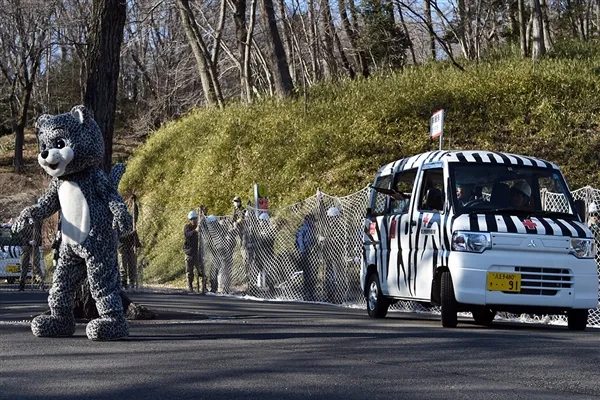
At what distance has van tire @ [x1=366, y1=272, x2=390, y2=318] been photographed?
13.8 meters

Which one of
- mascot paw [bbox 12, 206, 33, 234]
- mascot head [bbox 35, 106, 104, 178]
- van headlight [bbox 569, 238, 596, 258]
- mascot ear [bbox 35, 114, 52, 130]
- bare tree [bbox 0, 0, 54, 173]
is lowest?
van headlight [bbox 569, 238, 596, 258]

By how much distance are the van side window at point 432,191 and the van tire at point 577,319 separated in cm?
189

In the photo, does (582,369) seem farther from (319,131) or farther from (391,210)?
(319,131)

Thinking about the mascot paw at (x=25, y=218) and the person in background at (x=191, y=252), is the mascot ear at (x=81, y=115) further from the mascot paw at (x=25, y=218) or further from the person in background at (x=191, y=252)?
the person in background at (x=191, y=252)

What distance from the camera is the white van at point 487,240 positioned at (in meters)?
11.4

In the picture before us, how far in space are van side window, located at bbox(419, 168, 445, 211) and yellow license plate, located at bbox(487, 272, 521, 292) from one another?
3.71ft

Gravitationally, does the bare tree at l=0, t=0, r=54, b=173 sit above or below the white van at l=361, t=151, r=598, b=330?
above

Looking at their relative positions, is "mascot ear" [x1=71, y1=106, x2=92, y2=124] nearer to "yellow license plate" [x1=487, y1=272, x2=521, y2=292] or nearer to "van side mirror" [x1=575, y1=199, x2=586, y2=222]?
"yellow license plate" [x1=487, y1=272, x2=521, y2=292]

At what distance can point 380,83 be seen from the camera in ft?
110

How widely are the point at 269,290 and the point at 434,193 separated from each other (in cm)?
930

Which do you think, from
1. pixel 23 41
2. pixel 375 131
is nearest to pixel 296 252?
pixel 375 131

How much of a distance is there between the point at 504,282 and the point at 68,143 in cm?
481

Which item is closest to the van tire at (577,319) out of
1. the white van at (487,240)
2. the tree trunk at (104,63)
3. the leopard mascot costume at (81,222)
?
the white van at (487,240)

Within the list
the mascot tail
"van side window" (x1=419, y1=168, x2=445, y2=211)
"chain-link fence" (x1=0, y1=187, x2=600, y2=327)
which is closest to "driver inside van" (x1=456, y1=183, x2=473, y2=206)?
"van side window" (x1=419, y1=168, x2=445, y2=211)
